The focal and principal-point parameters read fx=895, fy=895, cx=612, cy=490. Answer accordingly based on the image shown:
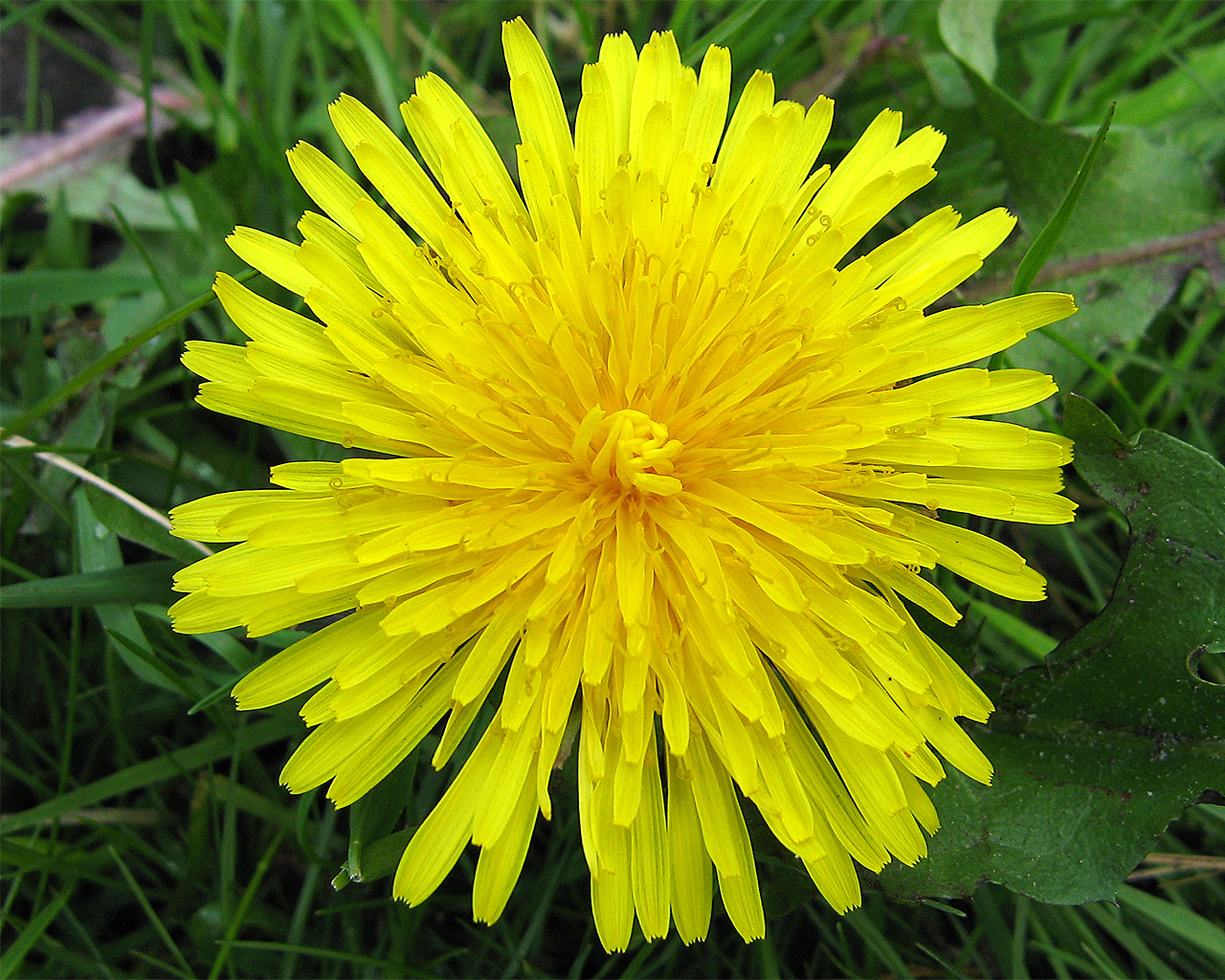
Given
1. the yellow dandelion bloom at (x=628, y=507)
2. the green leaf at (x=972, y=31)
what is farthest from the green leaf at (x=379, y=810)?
the green leaf at (x=972, y=31)

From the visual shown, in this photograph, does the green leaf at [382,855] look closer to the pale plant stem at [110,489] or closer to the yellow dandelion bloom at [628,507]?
the yellow dandelion bloom at [628,507]

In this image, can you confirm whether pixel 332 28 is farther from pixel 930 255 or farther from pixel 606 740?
pixel 606 740

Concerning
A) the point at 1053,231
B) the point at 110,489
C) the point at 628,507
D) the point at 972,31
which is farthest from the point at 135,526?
the point at 972,31

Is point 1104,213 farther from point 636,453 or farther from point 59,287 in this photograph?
point 59,287

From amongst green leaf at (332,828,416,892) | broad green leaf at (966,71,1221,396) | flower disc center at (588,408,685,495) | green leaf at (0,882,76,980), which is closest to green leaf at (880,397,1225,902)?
broad green leaf at (966,71,1221,396)

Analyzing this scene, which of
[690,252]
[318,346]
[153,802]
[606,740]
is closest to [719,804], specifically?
[606,740]

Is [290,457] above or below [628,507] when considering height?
below
